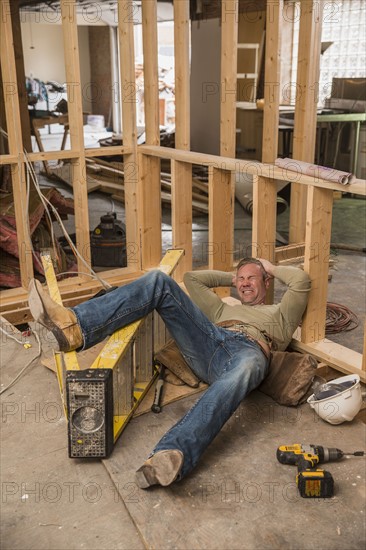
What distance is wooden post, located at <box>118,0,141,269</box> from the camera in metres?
3.94

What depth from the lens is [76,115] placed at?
3900mm

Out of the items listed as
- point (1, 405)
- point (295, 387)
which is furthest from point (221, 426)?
point (1, 405)

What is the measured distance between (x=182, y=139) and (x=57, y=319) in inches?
77.8

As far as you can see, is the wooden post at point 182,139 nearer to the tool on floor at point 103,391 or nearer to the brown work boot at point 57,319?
the tool on floor at point 103,391

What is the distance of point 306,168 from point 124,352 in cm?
125

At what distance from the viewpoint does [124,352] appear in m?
2.58

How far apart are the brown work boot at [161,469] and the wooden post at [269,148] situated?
1483 mm

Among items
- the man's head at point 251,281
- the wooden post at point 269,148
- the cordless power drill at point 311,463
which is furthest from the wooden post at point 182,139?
the cordless power drill at point 311,463

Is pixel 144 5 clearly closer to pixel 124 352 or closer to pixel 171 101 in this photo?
pixel 124 352

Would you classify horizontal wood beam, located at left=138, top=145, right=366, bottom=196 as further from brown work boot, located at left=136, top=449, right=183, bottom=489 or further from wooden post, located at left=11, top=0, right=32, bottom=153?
wooden post, located at left=11, top=0, right=32, bottom=153

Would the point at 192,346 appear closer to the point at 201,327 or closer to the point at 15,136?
the point at 201,327

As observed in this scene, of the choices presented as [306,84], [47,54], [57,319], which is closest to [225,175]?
[306,84]

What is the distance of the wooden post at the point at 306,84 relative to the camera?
15.0 feet

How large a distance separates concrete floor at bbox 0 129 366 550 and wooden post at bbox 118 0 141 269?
5.50 feet
